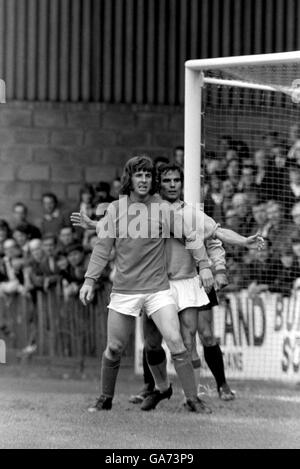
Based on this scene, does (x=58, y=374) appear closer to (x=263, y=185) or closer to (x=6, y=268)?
(x=6, y=268)

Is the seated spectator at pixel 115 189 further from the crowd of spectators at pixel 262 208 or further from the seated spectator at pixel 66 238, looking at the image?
the crowd of spectators at pixel 262 208

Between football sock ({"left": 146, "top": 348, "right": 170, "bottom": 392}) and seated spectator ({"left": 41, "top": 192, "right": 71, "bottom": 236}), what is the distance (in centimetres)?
626

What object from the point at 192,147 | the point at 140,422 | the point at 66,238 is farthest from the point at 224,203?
the point at 140,422

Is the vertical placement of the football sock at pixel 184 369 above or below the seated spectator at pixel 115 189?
below

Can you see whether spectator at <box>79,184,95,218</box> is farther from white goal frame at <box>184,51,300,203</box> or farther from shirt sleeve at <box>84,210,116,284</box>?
shirt sleeve at <box>84,210,116,284</box>

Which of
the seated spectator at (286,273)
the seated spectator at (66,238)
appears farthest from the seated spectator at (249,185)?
the seated spectator at (66,238)

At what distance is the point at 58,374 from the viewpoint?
13.1 meters

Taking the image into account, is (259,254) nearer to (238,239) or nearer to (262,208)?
(262,208)

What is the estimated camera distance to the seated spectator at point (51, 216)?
15.8m

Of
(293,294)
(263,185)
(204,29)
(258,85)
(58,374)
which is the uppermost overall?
(204,29)

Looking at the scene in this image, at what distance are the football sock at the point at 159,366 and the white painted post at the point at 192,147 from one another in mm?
1512

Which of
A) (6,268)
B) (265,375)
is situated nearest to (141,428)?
(265,375)

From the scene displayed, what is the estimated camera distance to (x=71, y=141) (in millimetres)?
16797

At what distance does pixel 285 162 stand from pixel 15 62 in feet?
16.1
